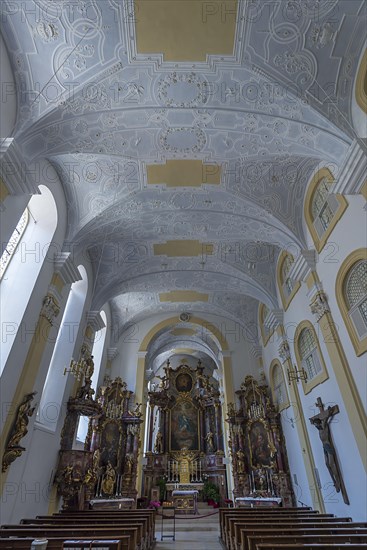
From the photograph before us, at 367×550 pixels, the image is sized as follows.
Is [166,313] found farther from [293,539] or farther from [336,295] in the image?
[293,539]

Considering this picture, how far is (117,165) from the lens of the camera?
28.5 feet

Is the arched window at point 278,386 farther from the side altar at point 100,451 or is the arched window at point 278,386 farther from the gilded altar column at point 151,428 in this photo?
the gilded altar column at point 151,428

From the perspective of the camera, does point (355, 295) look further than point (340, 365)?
No

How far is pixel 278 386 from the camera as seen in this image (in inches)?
496

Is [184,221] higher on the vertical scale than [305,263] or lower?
higher

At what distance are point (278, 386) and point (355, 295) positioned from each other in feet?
22.7

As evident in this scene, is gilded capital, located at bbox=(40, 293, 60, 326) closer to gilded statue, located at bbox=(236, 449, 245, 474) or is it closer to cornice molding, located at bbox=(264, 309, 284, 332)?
cornice molding, located at bbox=(264, 309, 284, 332)

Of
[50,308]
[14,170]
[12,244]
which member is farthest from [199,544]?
[14,170]

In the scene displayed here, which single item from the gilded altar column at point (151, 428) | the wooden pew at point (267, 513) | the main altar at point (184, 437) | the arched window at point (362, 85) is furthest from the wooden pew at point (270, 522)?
the gilded altar column at point (151, 428)

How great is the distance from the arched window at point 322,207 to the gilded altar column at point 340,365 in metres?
1.16

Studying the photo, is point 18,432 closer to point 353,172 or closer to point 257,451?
point 353,172

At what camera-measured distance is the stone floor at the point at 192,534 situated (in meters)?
7.57

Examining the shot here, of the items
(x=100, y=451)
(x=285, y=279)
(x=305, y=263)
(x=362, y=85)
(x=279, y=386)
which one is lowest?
(x=100, y=451)

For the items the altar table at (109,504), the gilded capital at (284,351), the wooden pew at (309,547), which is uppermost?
the gilded capital at (284,351)
